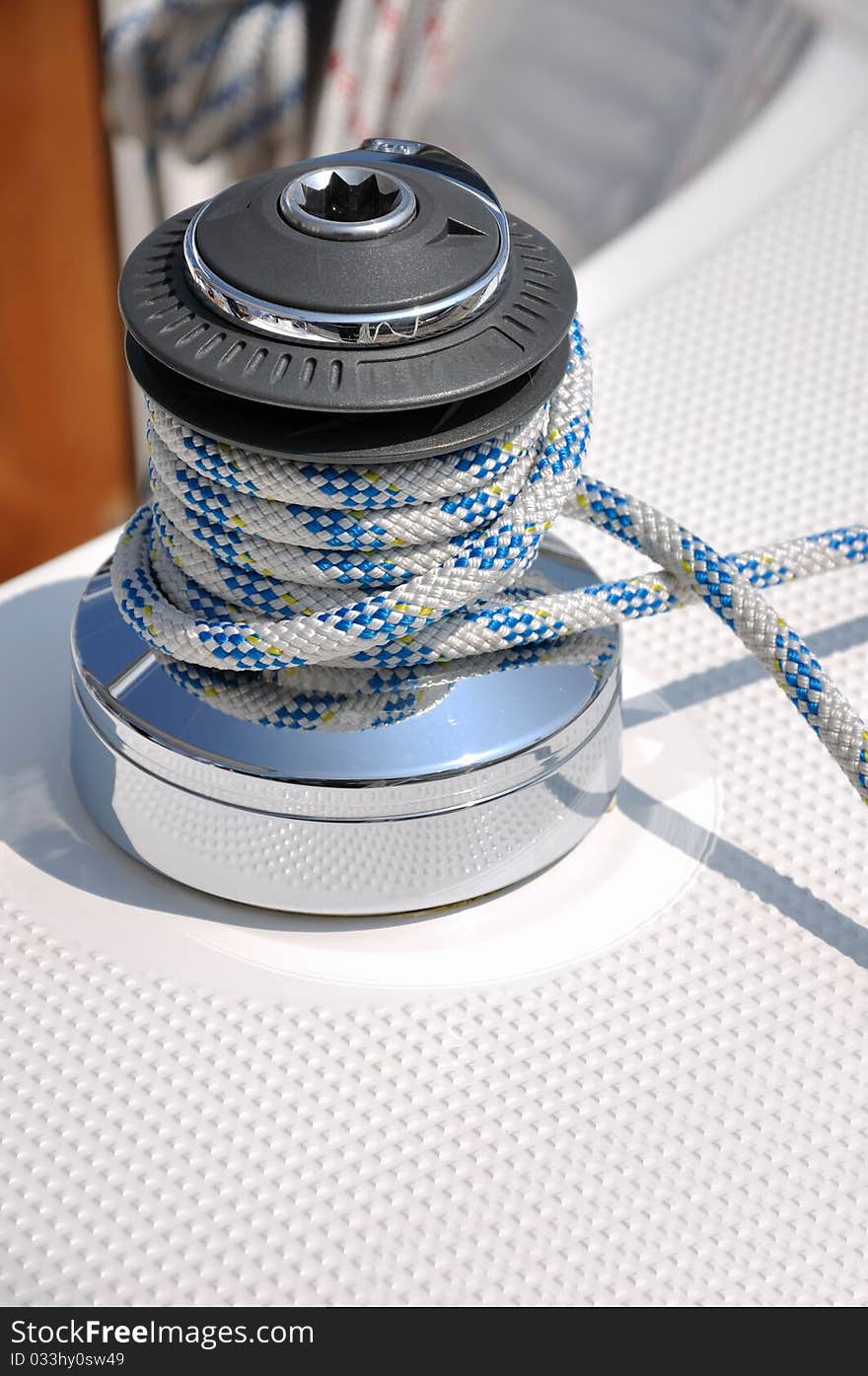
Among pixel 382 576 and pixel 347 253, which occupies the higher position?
pixel 347 253

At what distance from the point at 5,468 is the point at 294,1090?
1.70 meters

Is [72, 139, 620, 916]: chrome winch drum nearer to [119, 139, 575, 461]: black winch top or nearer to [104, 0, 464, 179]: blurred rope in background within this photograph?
[119, 139, 575, 461]: black winch top

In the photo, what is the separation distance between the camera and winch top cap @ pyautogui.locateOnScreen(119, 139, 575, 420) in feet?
1.83

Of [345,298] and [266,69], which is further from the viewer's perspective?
[266,69]

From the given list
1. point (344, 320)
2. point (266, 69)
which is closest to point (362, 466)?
point (344, 320)

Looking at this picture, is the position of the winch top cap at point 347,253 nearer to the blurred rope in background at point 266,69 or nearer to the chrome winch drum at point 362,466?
the chrome winch drum at point 362,466

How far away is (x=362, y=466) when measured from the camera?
580mm

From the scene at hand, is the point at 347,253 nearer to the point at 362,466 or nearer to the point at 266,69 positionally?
the point at 362,466

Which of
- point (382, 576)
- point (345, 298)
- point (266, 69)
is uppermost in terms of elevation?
point (345, 298)

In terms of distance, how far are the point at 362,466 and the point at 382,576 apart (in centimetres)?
6

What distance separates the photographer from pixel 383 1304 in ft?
1.84

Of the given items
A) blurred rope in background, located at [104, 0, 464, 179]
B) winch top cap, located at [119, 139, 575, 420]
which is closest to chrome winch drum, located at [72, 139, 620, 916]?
winch top cap, located at [119, 139, 575, 420]

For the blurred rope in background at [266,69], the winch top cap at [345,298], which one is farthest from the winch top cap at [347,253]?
the blurred rope in background at [266,69]

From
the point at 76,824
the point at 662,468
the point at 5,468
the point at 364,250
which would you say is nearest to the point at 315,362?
the point at 364,250
